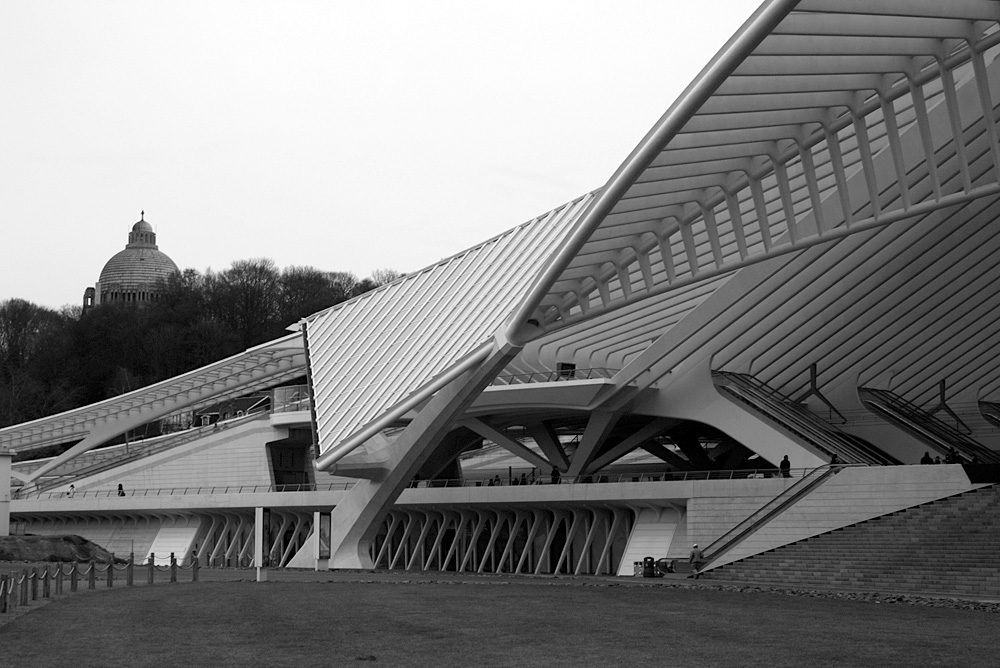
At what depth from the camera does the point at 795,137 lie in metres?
29.2

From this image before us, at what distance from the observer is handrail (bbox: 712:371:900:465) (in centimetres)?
4159

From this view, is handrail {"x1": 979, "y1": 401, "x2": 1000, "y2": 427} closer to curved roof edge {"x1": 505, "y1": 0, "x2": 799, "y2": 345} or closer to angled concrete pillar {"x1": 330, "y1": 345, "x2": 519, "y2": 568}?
angled concrete pillar {"x1": 330, "y1": 345, "x2": 519, "y2": 568}

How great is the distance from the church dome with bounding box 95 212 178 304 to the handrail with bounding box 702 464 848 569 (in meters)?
102

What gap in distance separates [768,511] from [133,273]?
361ft

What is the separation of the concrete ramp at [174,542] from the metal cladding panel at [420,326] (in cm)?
1272

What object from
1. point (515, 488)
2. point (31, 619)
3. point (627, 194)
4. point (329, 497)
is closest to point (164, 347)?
point (329, 497)

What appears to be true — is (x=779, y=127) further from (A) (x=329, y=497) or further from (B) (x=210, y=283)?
(B) (x=210, y=283)

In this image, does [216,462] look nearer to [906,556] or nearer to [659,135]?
[906,556]

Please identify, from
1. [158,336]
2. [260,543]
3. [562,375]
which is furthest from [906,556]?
[158,336]

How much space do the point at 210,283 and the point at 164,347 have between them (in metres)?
7.81

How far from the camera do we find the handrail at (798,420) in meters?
41.6

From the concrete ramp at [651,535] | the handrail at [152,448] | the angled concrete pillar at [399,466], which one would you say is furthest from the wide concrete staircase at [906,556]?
the handrail at [152,448]

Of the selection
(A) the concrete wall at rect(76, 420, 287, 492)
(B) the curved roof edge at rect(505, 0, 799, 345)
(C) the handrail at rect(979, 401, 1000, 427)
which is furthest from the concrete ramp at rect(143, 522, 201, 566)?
(C) the handrail at rect(979, 401, 1000, 427)

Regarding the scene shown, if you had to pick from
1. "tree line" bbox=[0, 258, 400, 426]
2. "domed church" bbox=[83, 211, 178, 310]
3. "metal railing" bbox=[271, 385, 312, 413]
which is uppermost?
"domed church" bbox=[83, 211, 178, 310]
